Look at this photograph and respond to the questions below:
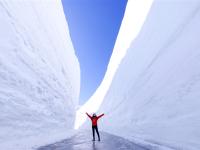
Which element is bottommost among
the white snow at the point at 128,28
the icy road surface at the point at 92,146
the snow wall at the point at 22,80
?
the icy road surface at the point at 92,146

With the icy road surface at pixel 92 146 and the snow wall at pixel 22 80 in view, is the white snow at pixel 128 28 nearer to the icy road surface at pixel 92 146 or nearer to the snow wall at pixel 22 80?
the snow wall at pixel 22 80

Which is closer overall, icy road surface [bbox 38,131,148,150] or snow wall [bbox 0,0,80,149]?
icy road surface [bbox 38,131,148,150]

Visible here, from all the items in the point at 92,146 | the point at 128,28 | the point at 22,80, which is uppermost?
the point at 128,28

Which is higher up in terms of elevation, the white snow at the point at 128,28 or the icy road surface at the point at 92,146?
the white snow at the point at 128,28

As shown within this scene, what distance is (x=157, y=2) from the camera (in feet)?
93.6

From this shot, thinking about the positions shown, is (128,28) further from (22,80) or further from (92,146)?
(92,146)

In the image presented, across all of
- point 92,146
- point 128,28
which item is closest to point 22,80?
point 92,146

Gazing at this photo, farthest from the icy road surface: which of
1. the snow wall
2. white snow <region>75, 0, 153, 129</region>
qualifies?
white snow <region>75, 0, 153, 129</region>

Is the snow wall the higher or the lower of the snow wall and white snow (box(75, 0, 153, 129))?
the lower

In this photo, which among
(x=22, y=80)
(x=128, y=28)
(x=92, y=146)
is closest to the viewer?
(x=92, y=146)

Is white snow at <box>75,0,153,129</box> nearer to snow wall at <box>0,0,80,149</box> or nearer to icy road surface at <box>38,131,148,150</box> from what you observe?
snow wall at <box>0,0,80,149</box>

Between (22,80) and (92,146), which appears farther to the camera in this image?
(22,80)

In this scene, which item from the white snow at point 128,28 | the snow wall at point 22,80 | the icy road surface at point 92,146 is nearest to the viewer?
the icy road surface at point 92,146

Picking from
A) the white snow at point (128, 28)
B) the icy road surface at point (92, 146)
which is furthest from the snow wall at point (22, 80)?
the white snow at point (128, 28)
